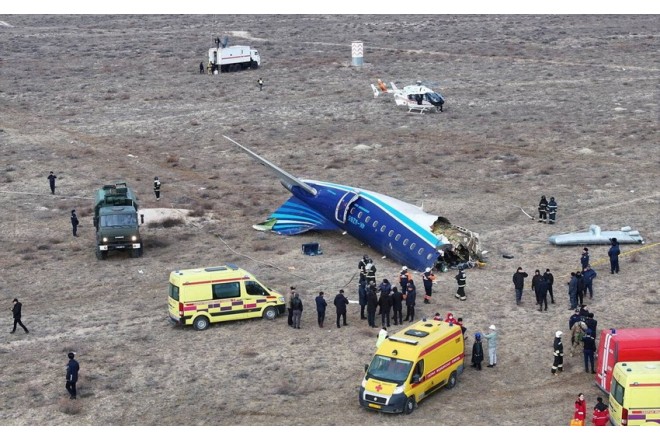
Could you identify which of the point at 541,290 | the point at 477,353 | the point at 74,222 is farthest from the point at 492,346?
the point at 74,222

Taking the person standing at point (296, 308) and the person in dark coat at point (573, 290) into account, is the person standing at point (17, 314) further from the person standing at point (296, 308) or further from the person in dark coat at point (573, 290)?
the person in dark coat at point (573, 290)

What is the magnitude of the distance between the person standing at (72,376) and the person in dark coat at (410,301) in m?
10.1

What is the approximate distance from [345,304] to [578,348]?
6.84 metres

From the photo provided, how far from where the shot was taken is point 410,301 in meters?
31.5

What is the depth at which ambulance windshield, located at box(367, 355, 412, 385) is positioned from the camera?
24969mm

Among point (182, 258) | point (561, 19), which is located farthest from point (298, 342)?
point (561, 19)

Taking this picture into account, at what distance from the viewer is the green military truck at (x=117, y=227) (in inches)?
1519

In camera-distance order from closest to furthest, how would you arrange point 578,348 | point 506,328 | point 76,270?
point 578,348 < point 506,328 < point 76,270

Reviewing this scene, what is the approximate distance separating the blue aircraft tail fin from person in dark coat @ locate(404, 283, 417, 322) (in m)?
8.93

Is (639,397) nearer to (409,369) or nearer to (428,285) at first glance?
(409,369)

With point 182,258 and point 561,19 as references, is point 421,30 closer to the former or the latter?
point 561,19

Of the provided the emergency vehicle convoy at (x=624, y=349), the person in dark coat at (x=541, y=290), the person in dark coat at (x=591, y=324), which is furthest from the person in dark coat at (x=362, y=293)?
the emergency vehicle convoy at (x=624, y=349)

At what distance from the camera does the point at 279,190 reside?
4972cm

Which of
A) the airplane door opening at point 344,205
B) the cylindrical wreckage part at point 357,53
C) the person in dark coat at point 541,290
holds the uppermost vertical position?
the cylindrical wreckage part at point 357,53
